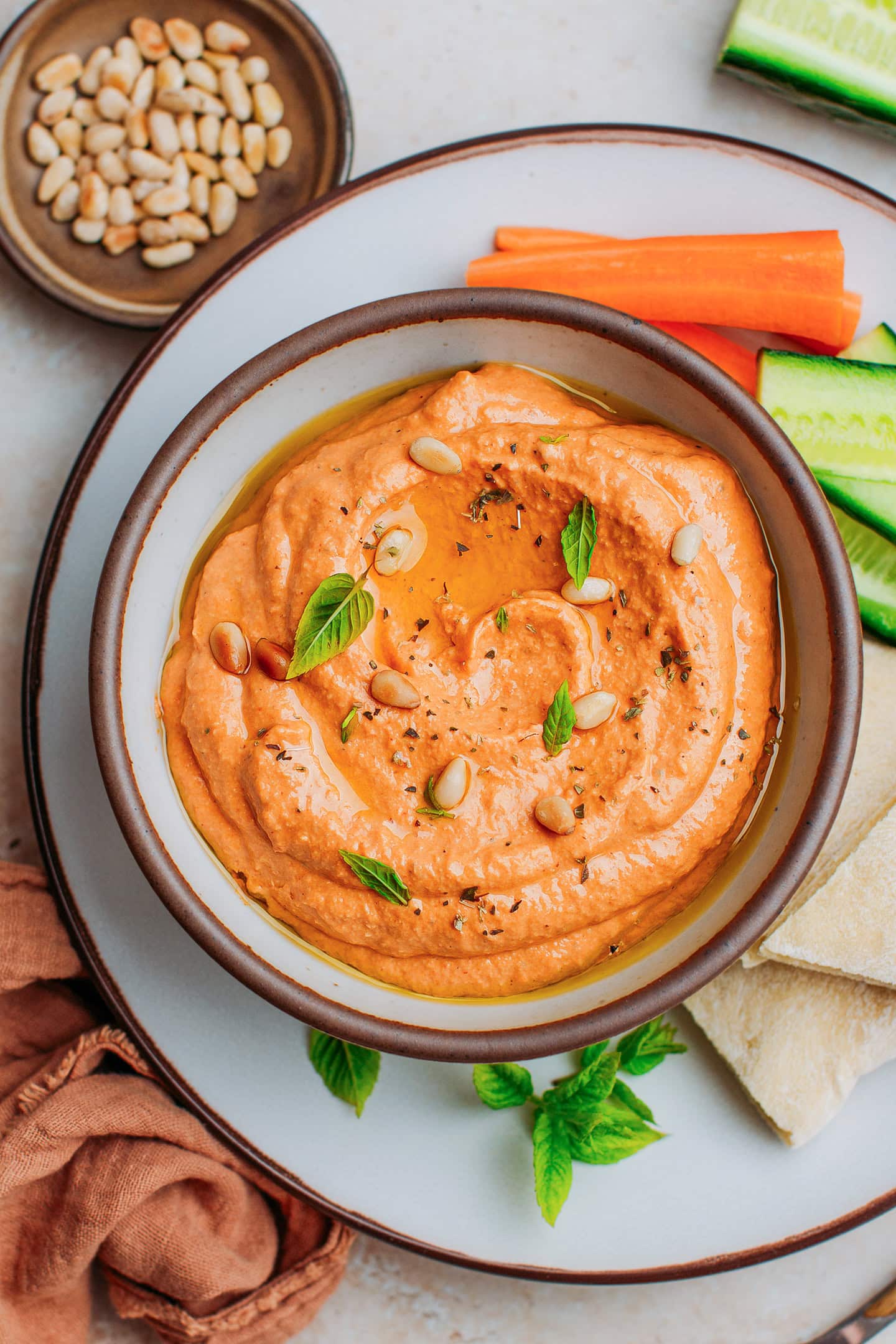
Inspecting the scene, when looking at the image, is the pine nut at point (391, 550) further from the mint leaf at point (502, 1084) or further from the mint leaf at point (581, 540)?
the mint leaf at point (502, 1084)

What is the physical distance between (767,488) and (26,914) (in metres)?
2.20

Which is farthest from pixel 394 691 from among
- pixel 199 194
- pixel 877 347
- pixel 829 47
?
pixel 829 47

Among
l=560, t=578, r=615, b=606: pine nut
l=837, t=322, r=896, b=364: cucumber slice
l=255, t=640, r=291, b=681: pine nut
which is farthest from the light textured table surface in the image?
l=560, t=578, r=615, b=606: pine nut

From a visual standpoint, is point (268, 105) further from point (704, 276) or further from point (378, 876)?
point (378, 876)

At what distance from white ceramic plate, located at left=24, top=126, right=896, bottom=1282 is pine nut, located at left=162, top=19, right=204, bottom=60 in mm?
972

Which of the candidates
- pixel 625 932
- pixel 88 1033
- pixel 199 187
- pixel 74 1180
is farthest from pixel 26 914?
pixel 199 187

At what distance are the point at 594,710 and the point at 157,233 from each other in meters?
2.04

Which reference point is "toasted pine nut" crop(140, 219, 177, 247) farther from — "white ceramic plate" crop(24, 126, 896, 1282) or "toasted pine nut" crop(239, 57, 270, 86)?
"white ceramic plate" crop(24, 126, 896, 1282)

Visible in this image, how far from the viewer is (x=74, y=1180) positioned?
3104mm

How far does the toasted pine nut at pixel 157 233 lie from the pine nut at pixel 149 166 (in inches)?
6.1

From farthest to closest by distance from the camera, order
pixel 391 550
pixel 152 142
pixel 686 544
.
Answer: pixel 152 142 → pixel 391 550 → pixel 686 544

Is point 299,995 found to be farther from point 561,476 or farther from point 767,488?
point 767,488

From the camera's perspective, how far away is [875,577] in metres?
2.99

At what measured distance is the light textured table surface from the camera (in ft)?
11.0
